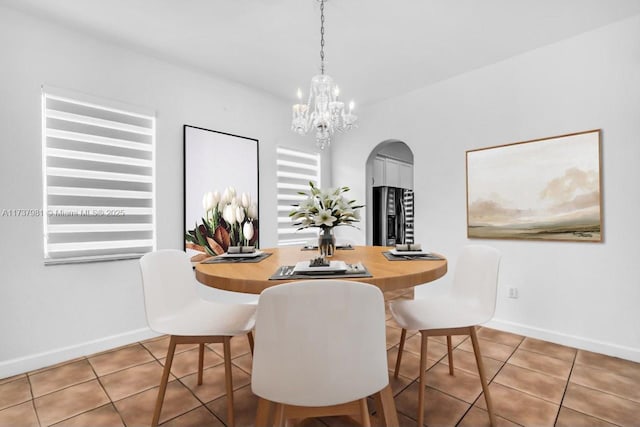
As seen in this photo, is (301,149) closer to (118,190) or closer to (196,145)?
(196,145)

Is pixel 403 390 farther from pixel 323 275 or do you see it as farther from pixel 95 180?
pixel 95 180

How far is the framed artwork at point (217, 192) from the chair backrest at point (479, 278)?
1.76 metres

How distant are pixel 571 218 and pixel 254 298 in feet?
10.5

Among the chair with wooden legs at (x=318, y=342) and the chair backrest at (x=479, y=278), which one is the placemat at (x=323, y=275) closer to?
the chair with wooden legs at (x=318, y=342)

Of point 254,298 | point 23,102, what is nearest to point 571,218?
point 254,298

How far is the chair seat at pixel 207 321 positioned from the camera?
145cm

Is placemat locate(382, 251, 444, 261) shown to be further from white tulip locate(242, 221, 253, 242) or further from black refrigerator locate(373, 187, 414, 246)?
black refrigerator locate(373, 187, 414, 246)

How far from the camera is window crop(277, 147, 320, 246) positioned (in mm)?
3763

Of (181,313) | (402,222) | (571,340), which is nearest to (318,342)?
(181,313)

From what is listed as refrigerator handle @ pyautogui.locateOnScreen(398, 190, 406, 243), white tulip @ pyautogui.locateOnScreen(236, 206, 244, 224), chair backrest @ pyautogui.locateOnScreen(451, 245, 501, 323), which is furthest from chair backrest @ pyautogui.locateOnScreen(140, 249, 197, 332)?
refrigerator handle @ pyautogui.locateOnScreen(398, 190, 406, 243)

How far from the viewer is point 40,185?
219 centimetres

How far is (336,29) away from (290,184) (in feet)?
6.23

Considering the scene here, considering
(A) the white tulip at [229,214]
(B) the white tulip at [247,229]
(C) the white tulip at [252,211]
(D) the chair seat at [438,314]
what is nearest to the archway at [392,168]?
(C) the white tulip at [252,211]

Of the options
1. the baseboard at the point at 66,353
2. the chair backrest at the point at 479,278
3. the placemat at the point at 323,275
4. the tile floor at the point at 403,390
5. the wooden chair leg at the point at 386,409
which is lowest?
the tile floor at the point at 403,390
